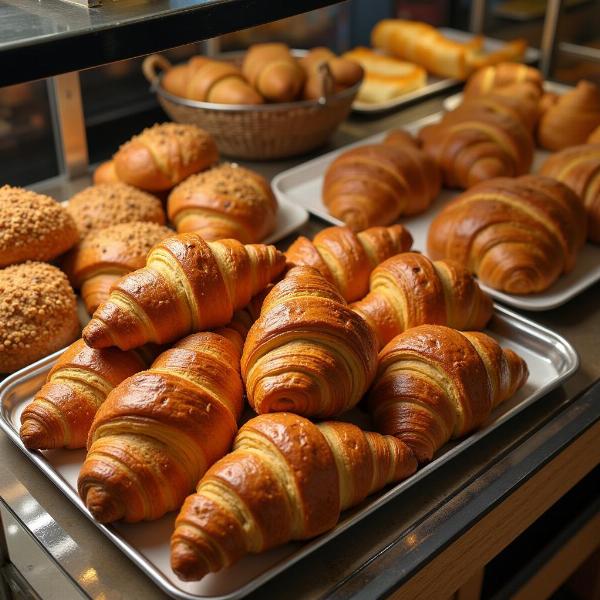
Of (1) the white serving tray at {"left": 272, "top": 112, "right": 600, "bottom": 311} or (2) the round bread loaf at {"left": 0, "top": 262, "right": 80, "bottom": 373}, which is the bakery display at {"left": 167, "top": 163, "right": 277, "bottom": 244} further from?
(2) the round bread loaf at {"left": 0, "top": 262, "right": 80, "bottom": 373}

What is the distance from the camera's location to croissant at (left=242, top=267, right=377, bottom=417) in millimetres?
966

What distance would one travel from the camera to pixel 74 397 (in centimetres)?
103

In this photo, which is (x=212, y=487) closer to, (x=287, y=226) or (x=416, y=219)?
(x=287, y=226)

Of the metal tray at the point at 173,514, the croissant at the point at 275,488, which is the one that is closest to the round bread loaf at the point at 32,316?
the metal tray at the point at 173,514

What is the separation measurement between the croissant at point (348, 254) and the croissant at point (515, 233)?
166 millimetres

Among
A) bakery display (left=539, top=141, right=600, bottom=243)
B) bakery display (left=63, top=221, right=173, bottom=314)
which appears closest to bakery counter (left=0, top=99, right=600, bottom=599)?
bakery display (left=63, top=221, right=173, bottom=314)

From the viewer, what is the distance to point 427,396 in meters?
1.04

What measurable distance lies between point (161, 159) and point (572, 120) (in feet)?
3.29

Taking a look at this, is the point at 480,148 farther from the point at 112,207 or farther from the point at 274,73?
the point at 112,207

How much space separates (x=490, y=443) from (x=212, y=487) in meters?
0.44

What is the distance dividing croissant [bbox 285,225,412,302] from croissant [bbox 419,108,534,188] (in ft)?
1.48

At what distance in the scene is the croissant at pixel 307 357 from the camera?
3.17 ft

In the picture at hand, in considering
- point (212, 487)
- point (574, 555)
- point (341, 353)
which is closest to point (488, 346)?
point (341, 353)

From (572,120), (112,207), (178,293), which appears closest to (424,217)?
(572,120)
